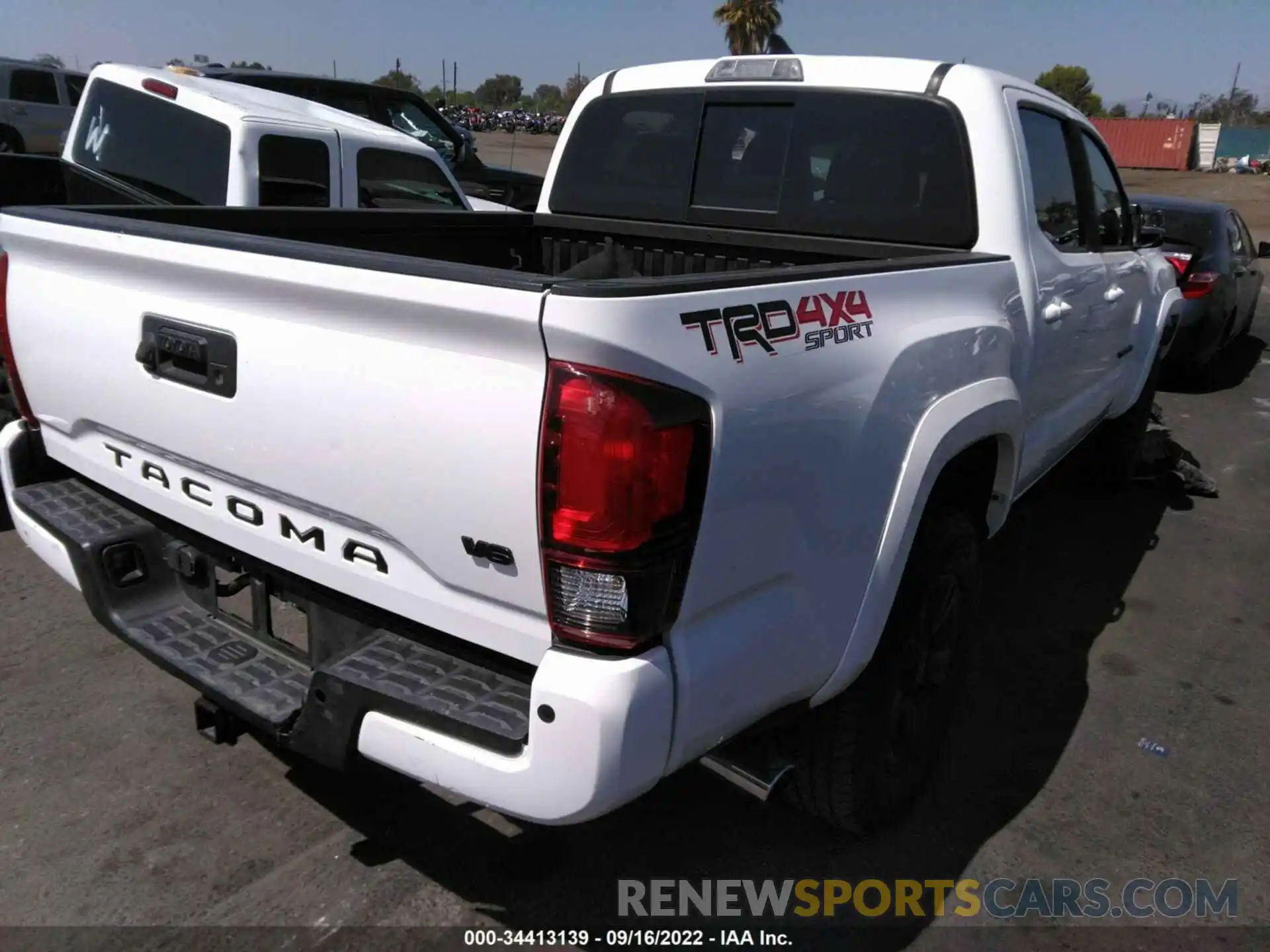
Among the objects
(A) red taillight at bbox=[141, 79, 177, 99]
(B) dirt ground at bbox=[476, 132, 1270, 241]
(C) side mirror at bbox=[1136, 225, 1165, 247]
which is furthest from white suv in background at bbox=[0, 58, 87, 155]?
(C) side mirror at bbox=[1136, 225, 1165, 247]

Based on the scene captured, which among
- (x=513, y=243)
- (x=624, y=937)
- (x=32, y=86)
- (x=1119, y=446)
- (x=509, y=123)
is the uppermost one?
(x=509, y=123)

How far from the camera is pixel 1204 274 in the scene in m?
8.56

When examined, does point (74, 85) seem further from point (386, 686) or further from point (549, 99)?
point (549, 99)

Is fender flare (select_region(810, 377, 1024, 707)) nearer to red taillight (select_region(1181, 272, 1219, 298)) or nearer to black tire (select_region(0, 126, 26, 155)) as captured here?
red taillight (select_region(1181, 272, 1219, 298))

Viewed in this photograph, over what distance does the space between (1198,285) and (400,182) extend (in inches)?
256

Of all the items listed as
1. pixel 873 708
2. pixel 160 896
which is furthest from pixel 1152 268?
pixel 160 896

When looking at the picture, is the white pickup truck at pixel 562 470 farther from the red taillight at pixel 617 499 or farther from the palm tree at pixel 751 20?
the palm tree at pixel 751 20

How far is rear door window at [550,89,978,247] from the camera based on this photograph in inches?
131

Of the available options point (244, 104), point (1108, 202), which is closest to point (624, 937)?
point (1108, 202)

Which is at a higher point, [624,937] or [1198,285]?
[1198,285]

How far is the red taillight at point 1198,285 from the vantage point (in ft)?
27.8

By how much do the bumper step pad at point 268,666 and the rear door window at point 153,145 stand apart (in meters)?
3.25

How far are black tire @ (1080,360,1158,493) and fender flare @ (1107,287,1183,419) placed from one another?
5.6 inches

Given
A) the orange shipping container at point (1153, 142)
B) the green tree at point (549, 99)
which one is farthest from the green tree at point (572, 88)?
the orange shipping container at point (1153, 142)
